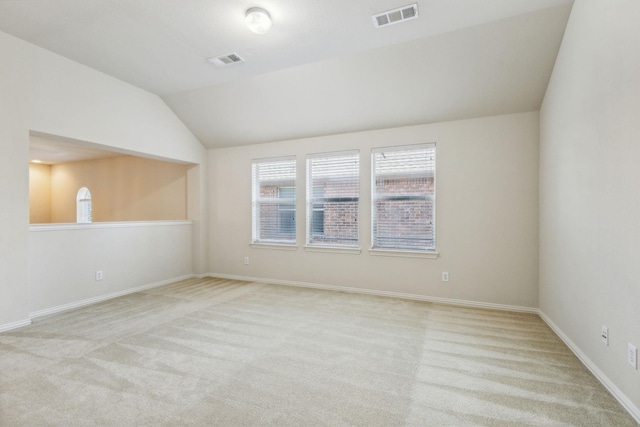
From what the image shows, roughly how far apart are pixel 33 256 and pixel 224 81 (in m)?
3.09

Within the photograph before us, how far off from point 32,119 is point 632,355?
547 centimetres

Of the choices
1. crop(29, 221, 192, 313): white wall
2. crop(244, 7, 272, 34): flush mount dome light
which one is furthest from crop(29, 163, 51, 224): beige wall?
crop(244, 7, 272, 34): flush mount dome light

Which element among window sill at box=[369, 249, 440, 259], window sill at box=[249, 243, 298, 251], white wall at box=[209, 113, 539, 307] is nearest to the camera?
white wall at box=[209, 113, 539, 307]

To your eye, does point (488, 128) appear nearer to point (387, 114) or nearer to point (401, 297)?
point (387, 114)

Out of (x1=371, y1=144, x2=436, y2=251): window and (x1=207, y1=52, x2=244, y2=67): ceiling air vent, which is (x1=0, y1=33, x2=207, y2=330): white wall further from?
(x1=371, y1=144, x2=436, y2=251): window

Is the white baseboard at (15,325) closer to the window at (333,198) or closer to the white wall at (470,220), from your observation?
the white wall at (470,220)

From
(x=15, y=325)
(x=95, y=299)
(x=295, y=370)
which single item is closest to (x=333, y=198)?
(x=295, y=370)

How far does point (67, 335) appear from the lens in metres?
2.96

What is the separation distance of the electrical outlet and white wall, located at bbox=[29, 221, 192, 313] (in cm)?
532

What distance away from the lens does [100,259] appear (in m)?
4.24

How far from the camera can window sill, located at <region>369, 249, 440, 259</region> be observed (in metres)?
4.15

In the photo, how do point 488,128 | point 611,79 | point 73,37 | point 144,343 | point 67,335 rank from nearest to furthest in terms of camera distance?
point 611,79 < point 144,343 < point 67,335 < point 73,37 < point 488,128

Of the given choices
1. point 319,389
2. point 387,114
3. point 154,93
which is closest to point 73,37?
point 154,93

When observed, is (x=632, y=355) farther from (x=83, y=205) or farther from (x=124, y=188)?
(x=83, y=205)
